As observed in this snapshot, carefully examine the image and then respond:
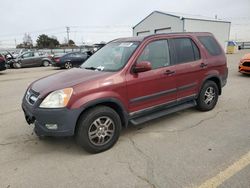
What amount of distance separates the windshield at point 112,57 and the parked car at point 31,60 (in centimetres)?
1700

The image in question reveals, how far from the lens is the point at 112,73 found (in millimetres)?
3783

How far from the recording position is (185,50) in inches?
190

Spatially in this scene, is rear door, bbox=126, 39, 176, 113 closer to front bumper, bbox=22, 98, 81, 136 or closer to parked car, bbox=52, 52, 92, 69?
front bumper, bbox=22, 98, 81, 136

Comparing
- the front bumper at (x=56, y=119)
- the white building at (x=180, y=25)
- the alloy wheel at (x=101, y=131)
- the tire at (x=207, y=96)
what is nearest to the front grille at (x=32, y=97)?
the front bumper at (x=56, y=119)

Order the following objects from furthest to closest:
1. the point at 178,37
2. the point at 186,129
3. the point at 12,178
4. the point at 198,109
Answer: the point at 198,109 → the point at 178,37 → the point at 186,129 → the point at 12,178

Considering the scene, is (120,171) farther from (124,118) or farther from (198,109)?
(198,109)

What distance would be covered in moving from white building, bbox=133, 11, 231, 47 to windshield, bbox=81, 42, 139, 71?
2383cm

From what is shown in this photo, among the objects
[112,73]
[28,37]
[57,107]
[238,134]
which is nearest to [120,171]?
[57,107]

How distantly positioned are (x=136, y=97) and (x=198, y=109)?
2097mm

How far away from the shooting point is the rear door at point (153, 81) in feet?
13.0

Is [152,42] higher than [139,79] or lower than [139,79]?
higher

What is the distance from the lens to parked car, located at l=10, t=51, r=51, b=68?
775 inches

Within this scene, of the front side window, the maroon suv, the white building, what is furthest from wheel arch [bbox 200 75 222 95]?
the white building

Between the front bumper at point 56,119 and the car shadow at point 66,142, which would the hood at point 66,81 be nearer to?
the front bumper at point 56,119
